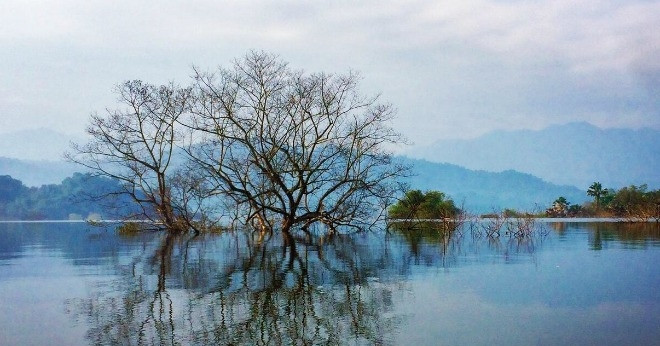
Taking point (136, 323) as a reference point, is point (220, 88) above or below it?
above

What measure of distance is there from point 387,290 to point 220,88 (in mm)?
24232

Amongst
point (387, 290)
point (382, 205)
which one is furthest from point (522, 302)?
point (382, 205)

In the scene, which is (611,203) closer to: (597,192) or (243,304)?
(597,192)

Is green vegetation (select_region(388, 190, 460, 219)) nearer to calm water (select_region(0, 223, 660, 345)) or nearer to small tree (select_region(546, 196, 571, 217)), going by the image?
small tree (select_region(546, 196, 571, 217))

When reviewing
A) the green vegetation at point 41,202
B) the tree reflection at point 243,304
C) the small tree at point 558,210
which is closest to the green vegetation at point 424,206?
the small tree at point 558,210

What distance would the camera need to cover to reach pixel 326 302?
37.4 feet

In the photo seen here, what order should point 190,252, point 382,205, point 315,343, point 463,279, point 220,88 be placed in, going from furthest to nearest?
point 382,205 → point 220,88 → point 190,252 → point 463,279 → point 315,343

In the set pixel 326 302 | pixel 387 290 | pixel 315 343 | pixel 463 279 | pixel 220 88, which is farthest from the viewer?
pixel 220 88

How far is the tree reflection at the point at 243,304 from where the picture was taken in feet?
28.9

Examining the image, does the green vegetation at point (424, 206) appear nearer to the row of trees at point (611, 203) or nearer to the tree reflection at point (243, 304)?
the row of trees at point (611, 203)

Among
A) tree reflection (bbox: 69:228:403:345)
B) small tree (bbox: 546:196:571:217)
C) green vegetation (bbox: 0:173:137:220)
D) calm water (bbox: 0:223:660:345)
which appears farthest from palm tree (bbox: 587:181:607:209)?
green vegetation (bbox: 0:173:137:220)

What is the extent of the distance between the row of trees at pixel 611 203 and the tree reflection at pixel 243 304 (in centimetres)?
5208

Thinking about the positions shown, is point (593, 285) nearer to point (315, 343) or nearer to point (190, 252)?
point (315, 343)

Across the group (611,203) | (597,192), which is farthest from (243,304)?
Answer: (597,192)
